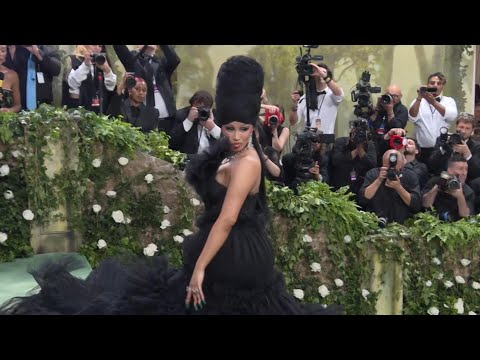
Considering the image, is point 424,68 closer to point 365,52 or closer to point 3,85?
point 365,52

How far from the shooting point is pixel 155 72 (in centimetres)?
925

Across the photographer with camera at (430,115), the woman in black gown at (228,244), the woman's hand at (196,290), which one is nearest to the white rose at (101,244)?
the woman in black gown at (228,244)

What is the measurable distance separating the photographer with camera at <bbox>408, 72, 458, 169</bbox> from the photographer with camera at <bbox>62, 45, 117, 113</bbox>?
3576mm

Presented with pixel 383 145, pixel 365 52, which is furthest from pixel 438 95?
pixel 365 52

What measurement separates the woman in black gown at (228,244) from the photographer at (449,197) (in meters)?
3.54

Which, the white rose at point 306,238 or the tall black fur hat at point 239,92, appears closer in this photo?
the tall black fur hat at point 239,92

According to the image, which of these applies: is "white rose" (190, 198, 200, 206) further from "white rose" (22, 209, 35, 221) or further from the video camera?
the video camera

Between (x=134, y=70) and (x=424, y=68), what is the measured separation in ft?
15.4

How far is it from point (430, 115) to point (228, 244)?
18.5 feet

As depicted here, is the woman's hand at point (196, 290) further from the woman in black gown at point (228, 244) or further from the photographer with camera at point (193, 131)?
the photographer with camera at point (193, 131)

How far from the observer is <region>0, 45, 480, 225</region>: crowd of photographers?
7.98 m

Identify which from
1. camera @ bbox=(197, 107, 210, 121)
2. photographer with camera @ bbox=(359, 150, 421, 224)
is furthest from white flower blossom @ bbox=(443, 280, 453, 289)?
camera @ bbox=(197, 107, 210, 121)

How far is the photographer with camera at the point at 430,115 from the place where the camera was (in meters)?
9.62

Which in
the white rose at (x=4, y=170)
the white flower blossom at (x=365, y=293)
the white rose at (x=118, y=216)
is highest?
the white rose at (x=4, y=170)
